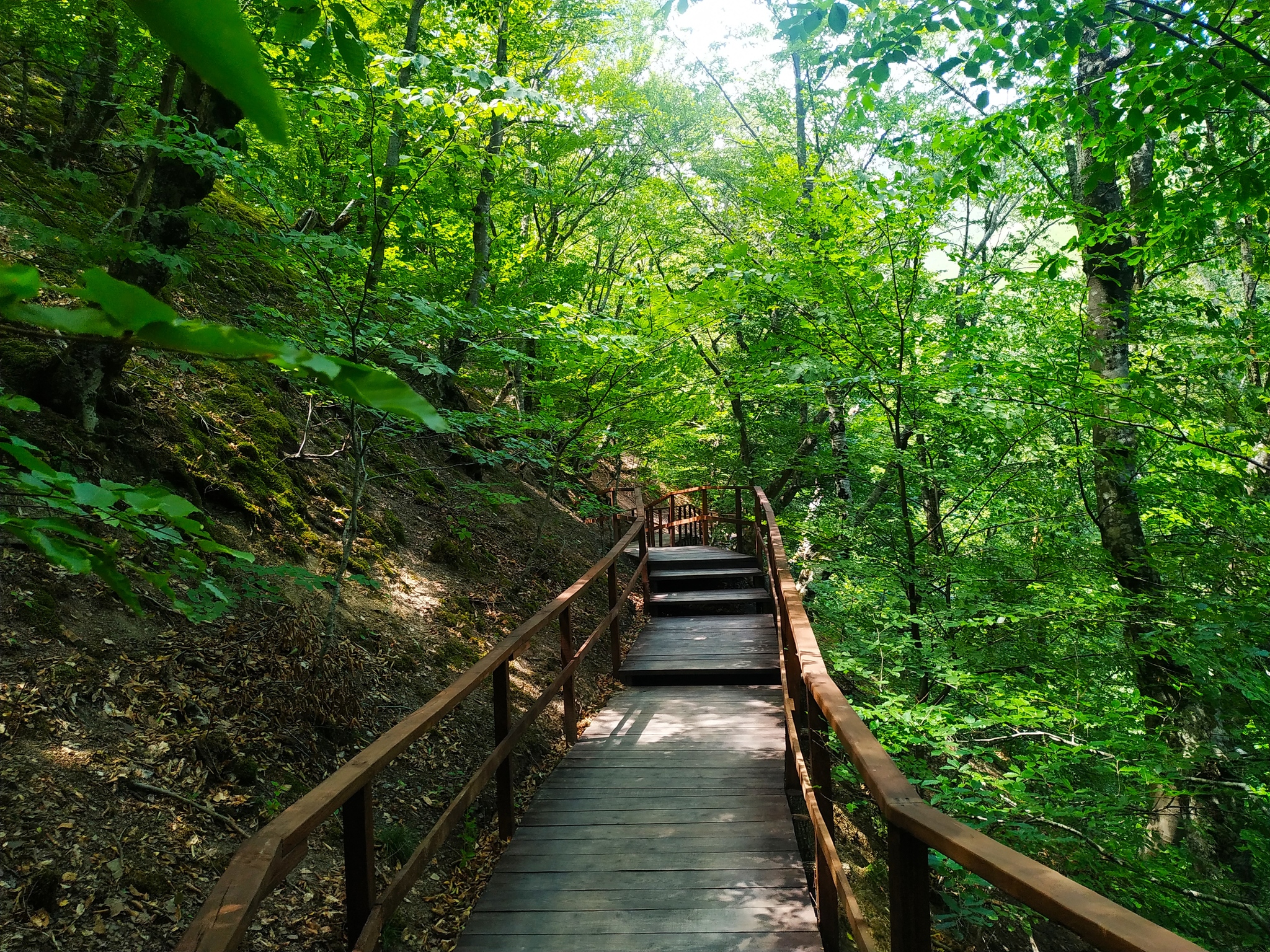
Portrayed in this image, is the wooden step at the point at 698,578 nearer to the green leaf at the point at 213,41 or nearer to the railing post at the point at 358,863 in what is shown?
the railing post at the point at 358,863

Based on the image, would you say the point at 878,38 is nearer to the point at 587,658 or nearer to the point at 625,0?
the point at 587,658

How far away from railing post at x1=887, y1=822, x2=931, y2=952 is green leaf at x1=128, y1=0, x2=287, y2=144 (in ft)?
6.18

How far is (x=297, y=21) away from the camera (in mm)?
864

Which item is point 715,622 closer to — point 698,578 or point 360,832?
point 698,578

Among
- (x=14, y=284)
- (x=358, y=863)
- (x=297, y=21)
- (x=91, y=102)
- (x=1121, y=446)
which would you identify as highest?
(x=91, y=102)

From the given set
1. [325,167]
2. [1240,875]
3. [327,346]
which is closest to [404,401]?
[327,346]

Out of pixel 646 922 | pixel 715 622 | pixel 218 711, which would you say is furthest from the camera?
pixel 715 622

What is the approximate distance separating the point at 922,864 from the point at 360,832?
1.62 meters

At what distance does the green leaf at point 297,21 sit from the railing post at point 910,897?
6.21 ft

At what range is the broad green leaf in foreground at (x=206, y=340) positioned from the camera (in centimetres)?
39

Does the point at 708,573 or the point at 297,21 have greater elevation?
the point at 297,21

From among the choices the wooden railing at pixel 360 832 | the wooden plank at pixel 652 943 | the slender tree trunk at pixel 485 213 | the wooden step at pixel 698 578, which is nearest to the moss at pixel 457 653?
the wooden railing at pixel 360 832

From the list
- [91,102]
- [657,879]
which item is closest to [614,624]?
[657,879]

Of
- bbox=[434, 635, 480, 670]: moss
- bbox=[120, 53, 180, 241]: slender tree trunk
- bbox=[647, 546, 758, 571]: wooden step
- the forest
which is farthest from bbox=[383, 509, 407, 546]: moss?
bbox=[647, 546, 758, 571]: wooden step
